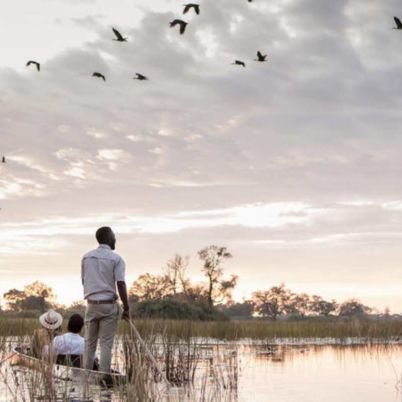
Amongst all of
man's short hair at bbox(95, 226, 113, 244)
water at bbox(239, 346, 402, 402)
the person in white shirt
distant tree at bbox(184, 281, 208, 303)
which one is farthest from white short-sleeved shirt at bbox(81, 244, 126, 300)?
distant tree at bbox(184, 281, 208, 303)

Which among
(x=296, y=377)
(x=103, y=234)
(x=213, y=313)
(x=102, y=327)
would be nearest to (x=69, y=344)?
(x=102, y=327)

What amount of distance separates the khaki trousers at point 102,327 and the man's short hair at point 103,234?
0.89 metres

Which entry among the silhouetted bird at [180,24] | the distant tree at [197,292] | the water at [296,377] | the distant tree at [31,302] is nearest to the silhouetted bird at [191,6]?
the silhouetted bird at [180,24]

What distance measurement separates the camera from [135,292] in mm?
83688

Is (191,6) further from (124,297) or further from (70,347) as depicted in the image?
(70,347)

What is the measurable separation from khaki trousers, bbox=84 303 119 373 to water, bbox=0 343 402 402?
1.95ft

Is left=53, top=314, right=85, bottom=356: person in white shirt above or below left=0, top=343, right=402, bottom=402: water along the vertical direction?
above

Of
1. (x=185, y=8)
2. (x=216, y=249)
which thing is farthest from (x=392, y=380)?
(x=216, y=249)

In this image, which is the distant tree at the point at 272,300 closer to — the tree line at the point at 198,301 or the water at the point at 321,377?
the tree line at the point at 198,301

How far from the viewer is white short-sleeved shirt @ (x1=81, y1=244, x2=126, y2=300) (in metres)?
10.6

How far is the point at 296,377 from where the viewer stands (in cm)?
1458

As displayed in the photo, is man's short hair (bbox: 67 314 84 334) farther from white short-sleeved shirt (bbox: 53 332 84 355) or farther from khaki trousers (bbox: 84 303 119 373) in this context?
khaki trousers (bbox: 84 303 119 373)

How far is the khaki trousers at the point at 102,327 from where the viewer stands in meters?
10.6

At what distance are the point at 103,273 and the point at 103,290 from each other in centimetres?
23
